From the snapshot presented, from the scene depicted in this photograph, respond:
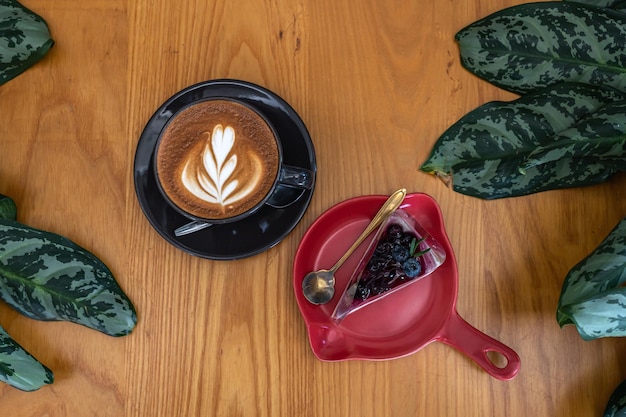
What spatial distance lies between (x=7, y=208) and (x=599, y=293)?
805mm

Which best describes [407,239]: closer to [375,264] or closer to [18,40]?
[375,264]

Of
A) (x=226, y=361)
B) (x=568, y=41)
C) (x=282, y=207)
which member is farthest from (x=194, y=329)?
(x=568, y=41)

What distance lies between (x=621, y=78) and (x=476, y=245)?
32 centimetres

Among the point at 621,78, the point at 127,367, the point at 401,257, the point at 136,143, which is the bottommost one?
the point at 127,367

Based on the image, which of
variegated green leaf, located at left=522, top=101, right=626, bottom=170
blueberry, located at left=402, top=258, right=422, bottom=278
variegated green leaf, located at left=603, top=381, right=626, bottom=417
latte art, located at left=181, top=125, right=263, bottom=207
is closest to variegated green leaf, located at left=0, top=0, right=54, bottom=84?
latte art, located at left=181, top=125, right=263, bottom=207

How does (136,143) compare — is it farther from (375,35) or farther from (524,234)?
(524,234)

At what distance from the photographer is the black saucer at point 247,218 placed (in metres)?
0.80

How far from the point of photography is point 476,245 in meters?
0.83

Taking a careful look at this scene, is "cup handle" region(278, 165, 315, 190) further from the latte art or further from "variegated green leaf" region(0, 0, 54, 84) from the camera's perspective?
"variegated green leaf" region(0, 0, 54, 84)

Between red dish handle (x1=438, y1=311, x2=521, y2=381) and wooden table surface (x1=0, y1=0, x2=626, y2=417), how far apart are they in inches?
1.6

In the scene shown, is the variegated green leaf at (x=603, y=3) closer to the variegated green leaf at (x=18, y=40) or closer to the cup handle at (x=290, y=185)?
the cup handle at (x=290, y=185)

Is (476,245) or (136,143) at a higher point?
(136,143)

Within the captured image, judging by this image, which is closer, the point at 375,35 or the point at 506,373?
the point at 506,373

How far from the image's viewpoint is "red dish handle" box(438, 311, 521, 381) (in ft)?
2.48
